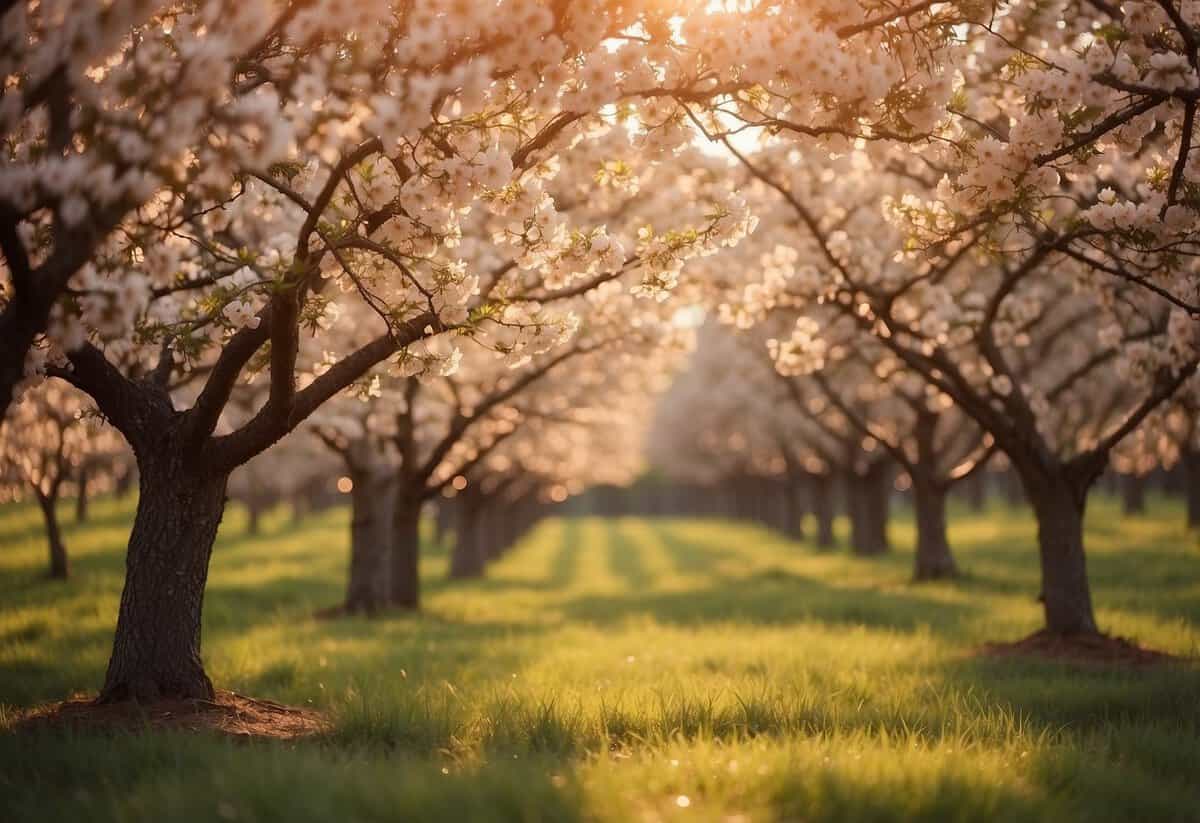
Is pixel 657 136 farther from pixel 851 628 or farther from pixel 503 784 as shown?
pixel 851 628

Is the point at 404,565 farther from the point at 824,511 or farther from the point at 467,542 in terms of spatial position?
the point at 824,511

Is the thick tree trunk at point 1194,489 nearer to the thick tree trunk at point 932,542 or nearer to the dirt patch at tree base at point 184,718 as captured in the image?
the thick tree trunk at point 932,542

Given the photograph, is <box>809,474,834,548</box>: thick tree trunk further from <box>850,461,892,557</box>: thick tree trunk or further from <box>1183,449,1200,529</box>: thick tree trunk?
<box>1183,449,1200,529</box>: thick tree trunk

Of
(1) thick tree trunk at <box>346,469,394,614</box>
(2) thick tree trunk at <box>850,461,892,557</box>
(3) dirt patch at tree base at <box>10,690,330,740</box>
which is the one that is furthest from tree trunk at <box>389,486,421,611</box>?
(2) thick tree trunk at <box>850,461,892,557</box>

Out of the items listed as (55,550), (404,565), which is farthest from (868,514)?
(55,550)

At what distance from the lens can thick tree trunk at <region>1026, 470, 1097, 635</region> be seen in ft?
37.0

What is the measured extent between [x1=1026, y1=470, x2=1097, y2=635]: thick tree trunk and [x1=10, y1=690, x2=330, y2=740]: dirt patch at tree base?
8632 millimetres

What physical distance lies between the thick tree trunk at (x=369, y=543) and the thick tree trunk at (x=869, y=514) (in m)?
18.0

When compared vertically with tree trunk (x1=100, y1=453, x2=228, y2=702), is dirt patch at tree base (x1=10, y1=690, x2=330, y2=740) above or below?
below

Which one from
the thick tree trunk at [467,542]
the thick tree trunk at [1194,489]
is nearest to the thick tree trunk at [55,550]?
the thick tree trunk at [467,542]

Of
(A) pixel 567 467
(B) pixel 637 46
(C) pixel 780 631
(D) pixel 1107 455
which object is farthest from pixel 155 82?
(A) pixel 567 467

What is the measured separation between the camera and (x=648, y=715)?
22.0 feet

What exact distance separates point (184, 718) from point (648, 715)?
339cm

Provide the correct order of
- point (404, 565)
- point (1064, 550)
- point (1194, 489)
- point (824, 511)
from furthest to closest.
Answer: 1. point (824, 511)
2. point (1194, 489)
3. point (404, 565)
4. point (1064, 550)
